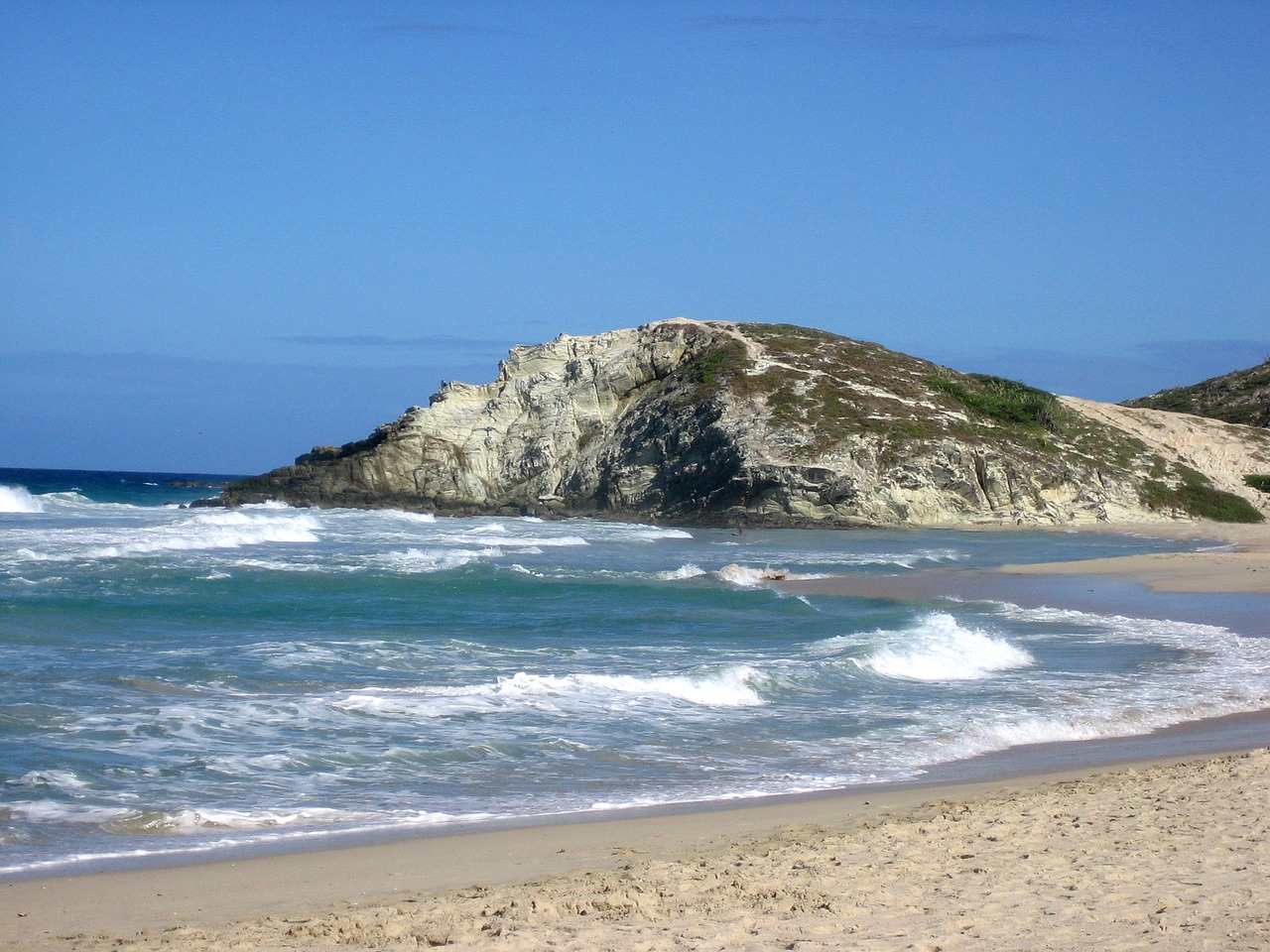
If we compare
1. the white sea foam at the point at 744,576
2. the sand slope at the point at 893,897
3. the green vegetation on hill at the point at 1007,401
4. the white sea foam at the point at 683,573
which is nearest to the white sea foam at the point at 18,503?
the white sea foam at the point at 683,573

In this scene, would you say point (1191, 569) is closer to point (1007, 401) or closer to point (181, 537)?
point (1007, 401)

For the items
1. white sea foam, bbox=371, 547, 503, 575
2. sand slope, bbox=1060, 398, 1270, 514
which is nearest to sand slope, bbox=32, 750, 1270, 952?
white sea foam, bbox=371, 547, 503, 575

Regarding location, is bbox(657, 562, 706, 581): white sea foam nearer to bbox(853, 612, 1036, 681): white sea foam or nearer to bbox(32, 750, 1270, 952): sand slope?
bbox(853, 612, 1036, 681): white sea foam

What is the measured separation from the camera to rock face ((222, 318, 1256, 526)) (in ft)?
137

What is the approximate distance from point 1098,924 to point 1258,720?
6999 mm

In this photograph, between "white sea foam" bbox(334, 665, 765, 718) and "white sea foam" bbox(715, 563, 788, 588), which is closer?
"white sea foam" bbox(334, 665, 765, 718)

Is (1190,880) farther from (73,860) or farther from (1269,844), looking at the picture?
(73,860)

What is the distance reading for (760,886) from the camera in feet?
20.6

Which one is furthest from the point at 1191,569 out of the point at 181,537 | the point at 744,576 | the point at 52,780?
the point at 181,537

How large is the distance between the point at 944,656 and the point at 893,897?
8.97 m

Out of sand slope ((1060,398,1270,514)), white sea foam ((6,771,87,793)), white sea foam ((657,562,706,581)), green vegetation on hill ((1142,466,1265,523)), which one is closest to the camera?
white sea foam ((6,771,87,793))

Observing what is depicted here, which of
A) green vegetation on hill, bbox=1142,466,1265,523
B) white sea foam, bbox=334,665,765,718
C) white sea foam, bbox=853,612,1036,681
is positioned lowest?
white sea foam, bbox=334,665,765,718

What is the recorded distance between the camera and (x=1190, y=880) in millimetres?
6152

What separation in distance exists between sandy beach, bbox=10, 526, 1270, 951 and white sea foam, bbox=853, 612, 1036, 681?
575 cm
